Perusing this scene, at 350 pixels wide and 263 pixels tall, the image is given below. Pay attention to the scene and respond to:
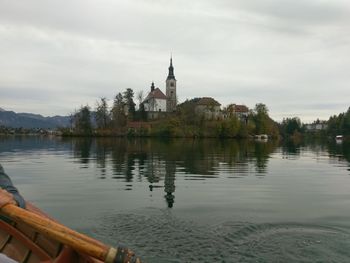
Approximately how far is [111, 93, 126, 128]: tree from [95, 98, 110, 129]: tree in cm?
292

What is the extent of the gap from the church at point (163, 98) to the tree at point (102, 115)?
29743 millimetres

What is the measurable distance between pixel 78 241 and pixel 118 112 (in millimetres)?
144843

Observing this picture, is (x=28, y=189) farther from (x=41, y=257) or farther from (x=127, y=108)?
(x=127, y=108)

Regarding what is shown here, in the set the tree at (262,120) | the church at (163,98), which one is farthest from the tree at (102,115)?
the tree at (262,120)

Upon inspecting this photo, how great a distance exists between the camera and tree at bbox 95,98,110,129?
150 metres

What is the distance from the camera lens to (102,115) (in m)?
150

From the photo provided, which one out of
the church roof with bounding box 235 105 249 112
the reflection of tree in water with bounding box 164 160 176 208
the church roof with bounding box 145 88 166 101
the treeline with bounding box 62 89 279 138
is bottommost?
the reflection of tree in water with bounding box 164 160 176 208

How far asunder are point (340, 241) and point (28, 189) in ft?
52.2

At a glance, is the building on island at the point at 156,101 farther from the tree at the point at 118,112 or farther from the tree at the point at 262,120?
the tree at the point at 262,120

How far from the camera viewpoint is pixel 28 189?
69.4ft

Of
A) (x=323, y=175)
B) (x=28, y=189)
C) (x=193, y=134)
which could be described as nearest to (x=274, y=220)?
(x=28, y=189)

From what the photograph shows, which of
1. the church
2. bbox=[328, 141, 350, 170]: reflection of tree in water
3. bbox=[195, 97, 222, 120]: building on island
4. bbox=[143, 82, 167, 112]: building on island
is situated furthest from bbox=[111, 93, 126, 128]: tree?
bbox=[328, 141, 350, 170]: reflection of tree in water

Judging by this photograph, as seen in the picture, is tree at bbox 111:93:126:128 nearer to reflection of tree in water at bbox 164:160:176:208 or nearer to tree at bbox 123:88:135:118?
tree at bbox 123:88:135:118

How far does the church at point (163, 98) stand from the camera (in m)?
182
